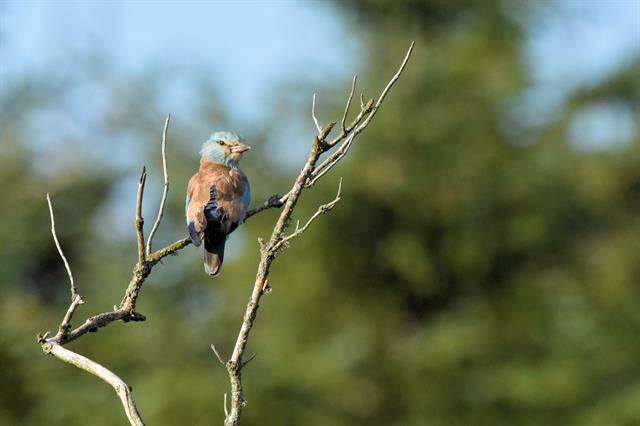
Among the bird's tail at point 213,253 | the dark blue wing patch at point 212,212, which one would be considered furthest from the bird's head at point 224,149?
the bird's tail at point 213,253

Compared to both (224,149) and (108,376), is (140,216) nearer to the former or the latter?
(108,376)

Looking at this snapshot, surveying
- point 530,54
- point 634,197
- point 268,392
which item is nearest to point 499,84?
point 530,54

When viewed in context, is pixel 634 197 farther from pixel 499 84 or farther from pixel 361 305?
pixel 361 305

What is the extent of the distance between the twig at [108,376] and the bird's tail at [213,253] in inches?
72.1

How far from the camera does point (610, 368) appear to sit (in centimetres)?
1908

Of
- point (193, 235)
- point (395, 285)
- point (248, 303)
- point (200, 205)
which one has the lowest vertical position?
point (248, 303)

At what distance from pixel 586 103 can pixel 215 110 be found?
22.3 ft

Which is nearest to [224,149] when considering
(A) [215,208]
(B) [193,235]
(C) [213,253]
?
(A) [215,208]

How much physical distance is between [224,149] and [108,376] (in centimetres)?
421

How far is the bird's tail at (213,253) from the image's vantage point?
6215 millimetres

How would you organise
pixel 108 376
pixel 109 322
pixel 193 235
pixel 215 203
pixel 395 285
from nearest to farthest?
pixel 108 376, pixel 109 322, pixel 193 235, pixel 215 203, pixel 395 285

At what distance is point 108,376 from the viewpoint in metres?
4.19

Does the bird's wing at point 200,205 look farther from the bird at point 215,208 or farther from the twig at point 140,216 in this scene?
the twig at point 140,216

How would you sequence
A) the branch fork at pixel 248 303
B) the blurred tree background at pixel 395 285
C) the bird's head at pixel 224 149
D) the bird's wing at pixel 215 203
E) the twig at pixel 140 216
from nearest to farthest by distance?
the branch fork at pixel 248 303, the twig at pixel 140 216, the bird's wing at pixel 215 203, the bird's head at pixel 224 149, the blurred tree background at pixel 395 285
